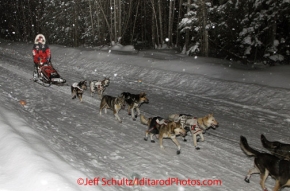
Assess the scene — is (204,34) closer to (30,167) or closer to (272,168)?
(272,168)

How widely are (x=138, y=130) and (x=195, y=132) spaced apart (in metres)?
1.84

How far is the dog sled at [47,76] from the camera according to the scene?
523 inches

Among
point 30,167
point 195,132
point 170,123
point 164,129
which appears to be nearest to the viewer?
point 30,167

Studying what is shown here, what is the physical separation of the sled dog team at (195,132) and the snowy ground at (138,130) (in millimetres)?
365

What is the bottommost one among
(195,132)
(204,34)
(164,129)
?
(195,132)

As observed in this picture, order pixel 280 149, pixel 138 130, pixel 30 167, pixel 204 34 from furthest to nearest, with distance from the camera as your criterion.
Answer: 1. pixel 204 34
2. pixel 138 130
3. pixel 280 149
4. pixel 30 167

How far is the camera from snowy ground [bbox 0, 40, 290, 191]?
15.4 ft

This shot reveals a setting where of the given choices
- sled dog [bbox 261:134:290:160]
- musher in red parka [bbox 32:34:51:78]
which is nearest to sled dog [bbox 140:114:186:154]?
sled dog [bbox 261:134:290:160]

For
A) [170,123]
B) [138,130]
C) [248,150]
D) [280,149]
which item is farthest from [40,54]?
[280,149]

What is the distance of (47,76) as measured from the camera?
1349cm

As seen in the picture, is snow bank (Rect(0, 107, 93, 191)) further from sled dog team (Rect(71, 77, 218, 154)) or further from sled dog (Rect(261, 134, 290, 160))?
sled dog (Rect(261, 134, 290, 160))

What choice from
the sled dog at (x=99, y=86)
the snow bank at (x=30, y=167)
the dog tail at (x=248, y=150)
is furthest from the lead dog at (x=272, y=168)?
the sled dog at (x=99, y=86)

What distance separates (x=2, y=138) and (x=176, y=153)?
12.6ft

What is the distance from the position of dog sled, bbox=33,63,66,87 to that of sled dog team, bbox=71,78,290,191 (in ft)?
7.87
